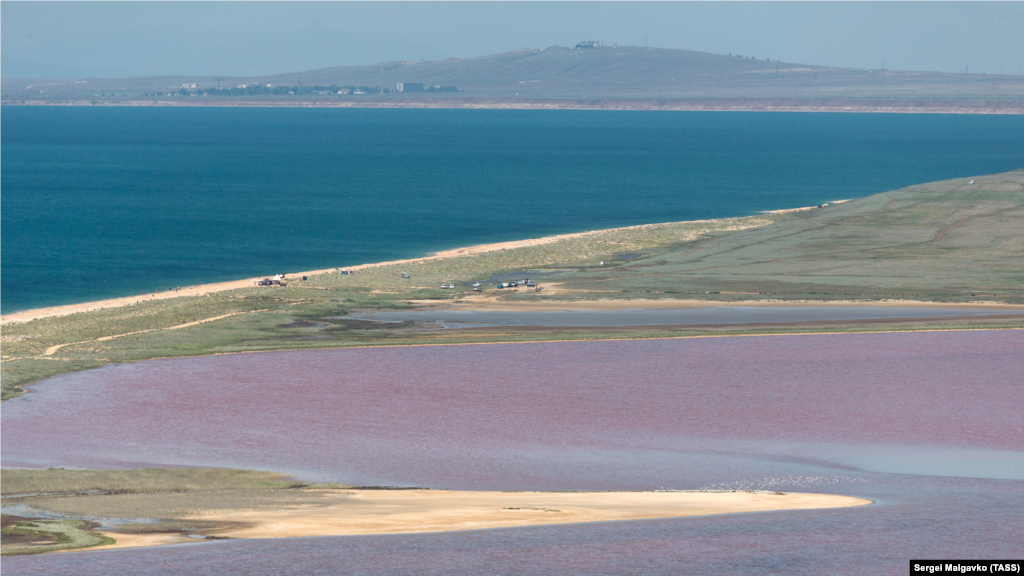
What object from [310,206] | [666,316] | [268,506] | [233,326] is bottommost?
[268,506]

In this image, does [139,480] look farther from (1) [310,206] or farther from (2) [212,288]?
(1) [310,206]

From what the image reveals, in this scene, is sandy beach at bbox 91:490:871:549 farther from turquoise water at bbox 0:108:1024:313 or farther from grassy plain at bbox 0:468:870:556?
turquoise water at bbox 0:108:1024:313

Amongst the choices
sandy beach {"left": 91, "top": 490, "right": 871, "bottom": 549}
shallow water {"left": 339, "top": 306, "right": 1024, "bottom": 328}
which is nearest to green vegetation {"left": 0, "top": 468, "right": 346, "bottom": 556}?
sandy beach {"left": 91, "top": 490, "right": 871, "bottom": 549}

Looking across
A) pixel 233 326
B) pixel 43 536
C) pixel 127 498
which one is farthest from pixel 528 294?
pixel 43 536

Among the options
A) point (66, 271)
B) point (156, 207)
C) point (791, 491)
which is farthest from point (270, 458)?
point (156, 207)

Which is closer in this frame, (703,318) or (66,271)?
(703,318)

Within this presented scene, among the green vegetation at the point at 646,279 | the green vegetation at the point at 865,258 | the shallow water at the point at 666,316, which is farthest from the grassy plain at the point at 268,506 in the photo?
the green vegetation at the point at 865,258

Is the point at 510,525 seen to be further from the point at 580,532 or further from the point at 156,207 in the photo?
the point at 156,207
